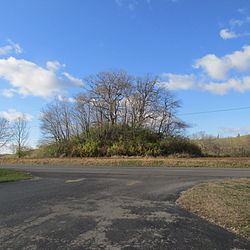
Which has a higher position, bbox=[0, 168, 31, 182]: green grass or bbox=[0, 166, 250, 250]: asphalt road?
bbox=[0, 168, 31, 182]: green grass

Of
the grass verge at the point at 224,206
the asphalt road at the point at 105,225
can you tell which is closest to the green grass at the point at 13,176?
the asphalt road at the point at 105,225

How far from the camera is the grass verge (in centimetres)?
465

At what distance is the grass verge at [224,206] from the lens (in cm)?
465

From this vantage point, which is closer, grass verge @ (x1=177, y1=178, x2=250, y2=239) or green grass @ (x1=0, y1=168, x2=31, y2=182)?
grass verge @ (x1=177, y1=178, x2=250, y2=239)

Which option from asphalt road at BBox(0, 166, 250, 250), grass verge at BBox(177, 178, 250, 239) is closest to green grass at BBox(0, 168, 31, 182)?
asphalt road at BBox(0, 166, 250, 250)

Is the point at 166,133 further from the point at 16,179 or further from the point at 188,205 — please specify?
the point at 188,205

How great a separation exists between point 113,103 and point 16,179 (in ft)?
79.1

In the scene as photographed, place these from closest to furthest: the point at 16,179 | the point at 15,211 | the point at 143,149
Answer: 1. the point at 15,211
2. the point at 16,179
3. the point at 143,149

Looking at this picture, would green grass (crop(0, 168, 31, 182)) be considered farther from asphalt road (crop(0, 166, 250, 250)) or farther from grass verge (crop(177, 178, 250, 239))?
grass verge (crop(177, 178, 250, 239))

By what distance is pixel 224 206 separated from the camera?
19.3 feet

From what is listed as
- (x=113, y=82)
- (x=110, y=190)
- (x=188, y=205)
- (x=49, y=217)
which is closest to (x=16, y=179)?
(x=110, y=190)

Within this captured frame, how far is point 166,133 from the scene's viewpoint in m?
33.2

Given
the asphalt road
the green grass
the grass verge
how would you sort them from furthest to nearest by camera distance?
the green grass
the grass verge
the asphalt road

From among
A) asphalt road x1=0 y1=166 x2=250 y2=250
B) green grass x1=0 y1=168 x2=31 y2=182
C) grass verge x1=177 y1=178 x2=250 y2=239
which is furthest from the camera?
green grass x1=0 y1=168 x2=31 y2=182
